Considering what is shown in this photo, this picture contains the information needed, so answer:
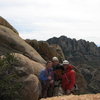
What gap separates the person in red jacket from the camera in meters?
19.6

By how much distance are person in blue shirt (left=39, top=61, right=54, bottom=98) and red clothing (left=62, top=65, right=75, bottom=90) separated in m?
0.76

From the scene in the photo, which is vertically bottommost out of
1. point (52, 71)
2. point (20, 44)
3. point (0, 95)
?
point (0, 95)

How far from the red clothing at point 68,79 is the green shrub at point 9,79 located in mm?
2688

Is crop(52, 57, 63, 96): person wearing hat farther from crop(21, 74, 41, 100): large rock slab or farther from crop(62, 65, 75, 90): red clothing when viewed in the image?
crop(21, 74, 41, 100): large rock slab

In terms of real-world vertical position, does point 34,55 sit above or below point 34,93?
above

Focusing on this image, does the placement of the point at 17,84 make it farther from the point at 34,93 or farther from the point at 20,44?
the point at 20,44

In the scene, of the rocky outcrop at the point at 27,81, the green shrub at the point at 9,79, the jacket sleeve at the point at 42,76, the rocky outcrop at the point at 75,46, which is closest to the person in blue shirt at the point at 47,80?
the jacket sleeve at the point at 42,76

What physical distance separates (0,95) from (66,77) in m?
4.05

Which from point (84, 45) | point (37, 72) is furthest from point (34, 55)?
point (84, 45)

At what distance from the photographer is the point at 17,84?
1952 centimetres

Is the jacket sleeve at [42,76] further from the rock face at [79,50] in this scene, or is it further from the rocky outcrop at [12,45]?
the rock face at [79,50]

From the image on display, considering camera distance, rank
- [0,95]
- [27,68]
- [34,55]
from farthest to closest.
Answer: [34,55] < [27,68] < [0,95]

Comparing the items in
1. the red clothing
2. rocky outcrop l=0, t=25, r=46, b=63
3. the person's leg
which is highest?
rocky outcrop l=0, t=25, r=46, b=63

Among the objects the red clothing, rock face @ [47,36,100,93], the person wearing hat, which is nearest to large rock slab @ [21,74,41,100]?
the person wearing hat
